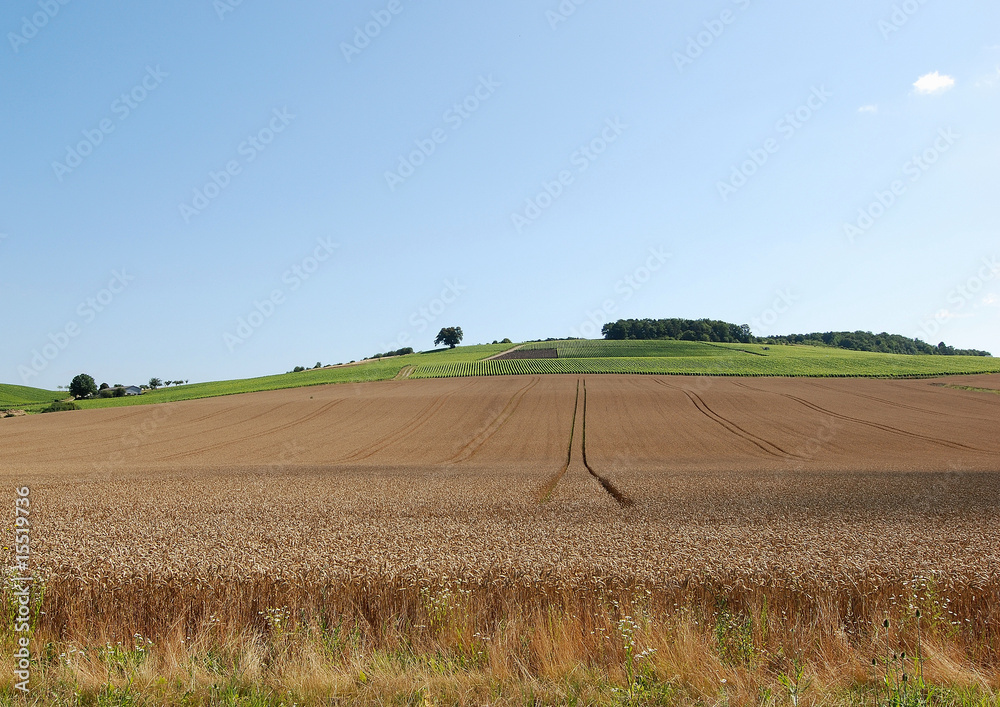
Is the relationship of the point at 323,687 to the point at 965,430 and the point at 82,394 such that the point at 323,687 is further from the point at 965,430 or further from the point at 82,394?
the point at 82,394

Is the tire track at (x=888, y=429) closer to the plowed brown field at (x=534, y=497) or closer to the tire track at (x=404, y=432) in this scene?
the plowed brown field at (x=534, y=497)

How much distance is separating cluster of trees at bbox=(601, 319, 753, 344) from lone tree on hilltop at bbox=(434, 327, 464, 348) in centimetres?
3686

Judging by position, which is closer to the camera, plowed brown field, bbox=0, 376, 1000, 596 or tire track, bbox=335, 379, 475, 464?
plowed brown field, bbox=0, 376, 1000, 596

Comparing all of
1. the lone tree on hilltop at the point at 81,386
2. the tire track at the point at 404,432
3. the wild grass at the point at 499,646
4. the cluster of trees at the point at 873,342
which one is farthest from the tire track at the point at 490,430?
the cluster of trees at the point at 873,342

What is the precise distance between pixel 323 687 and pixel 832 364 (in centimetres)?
8268

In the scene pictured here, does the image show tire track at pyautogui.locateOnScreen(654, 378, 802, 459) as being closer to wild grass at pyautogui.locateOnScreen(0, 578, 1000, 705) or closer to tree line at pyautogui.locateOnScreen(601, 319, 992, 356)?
wild grass at pyautogui.locateOnScreen(0, 578, 1000, 705)

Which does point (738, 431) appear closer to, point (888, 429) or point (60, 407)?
point (888, 429)

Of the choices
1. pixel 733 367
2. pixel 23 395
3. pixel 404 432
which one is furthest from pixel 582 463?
pixel 23 395

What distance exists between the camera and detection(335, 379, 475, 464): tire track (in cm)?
2825

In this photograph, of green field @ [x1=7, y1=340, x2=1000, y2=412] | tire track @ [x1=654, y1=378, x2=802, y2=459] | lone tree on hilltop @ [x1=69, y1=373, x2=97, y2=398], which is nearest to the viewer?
tire track @ [x1=654, y1=378, x2=802, y2=459]

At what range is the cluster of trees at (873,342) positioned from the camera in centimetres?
14888

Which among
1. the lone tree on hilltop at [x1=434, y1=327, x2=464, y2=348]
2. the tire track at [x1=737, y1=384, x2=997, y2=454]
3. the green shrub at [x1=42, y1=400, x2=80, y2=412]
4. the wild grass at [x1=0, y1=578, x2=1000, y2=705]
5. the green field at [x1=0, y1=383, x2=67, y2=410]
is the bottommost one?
the wild grass at [x1=0, y1=578, x2=1000, y2=705]

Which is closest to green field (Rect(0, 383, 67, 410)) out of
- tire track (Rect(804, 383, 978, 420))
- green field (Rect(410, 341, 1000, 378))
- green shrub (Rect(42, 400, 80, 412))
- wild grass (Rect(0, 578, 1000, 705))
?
green shrub (Rect(42, 400, 80, 412))

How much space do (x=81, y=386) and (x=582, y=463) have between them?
76282mm
